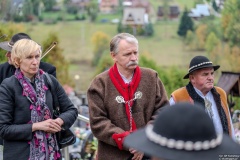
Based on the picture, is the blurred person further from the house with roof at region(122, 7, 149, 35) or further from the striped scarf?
the house with roof at region(122, 7, 149, 35)

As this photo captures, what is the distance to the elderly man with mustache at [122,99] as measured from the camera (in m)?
4.37

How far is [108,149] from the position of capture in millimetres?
4488

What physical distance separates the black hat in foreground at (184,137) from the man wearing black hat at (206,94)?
2321mm

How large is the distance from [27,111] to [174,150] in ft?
6.84

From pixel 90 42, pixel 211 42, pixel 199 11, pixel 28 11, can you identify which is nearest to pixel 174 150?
pixel 211 42

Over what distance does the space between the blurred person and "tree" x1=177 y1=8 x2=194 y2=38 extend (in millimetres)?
58920

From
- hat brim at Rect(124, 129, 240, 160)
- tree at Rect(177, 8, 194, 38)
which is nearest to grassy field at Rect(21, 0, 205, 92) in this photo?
tree at Rect(177, 8, 194, 38)

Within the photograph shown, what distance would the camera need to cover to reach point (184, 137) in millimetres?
2234

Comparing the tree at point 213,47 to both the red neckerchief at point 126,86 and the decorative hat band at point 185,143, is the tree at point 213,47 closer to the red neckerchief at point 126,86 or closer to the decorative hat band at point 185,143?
the red neckerchief at point 126,86

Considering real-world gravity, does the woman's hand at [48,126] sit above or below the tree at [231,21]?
above

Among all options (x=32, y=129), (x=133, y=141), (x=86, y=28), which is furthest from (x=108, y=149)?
(x=86, y=28)

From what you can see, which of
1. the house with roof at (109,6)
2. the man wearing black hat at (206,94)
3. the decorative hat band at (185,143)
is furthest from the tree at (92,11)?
the decorative hat band at (185,143)

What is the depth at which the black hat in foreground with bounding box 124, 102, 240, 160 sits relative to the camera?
2.23m

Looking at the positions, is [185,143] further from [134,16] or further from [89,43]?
[89,43]
